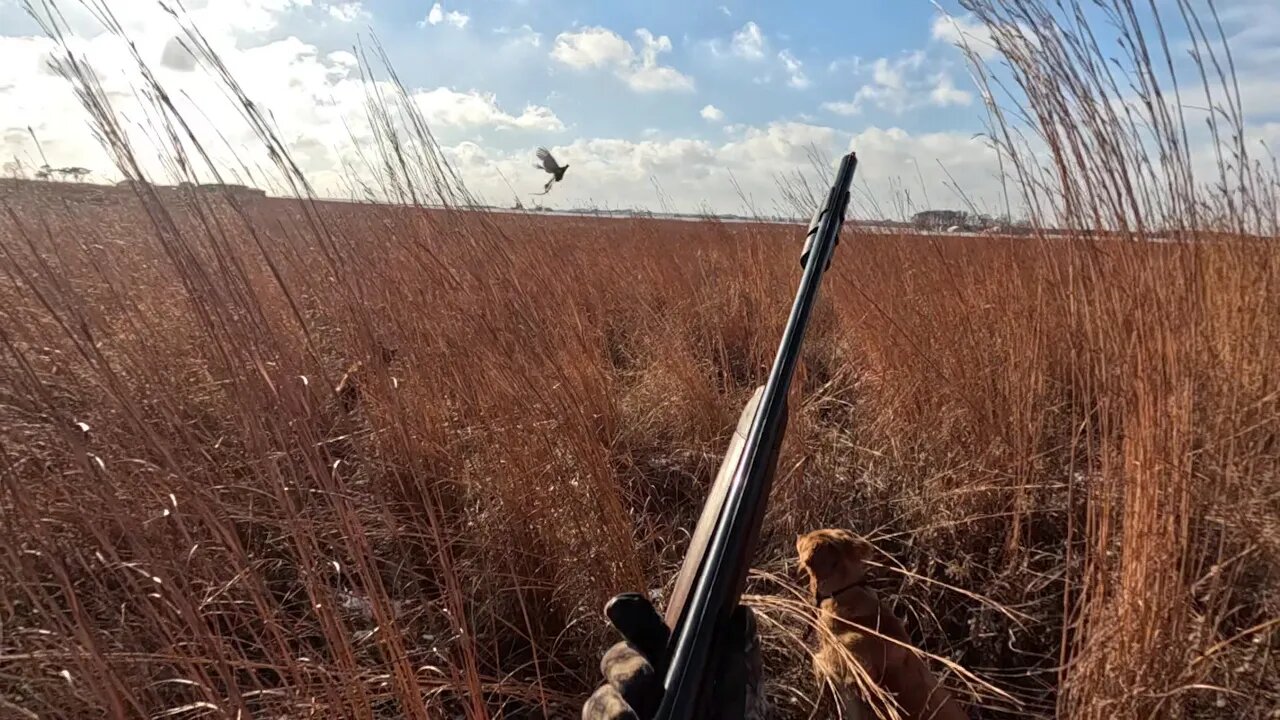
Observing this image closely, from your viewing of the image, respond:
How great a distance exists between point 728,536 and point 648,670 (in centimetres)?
17

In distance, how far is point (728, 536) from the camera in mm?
681

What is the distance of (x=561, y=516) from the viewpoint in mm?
1387

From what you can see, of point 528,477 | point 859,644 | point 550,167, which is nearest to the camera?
point 859,644

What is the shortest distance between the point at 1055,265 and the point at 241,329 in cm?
163

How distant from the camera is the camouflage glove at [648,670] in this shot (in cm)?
54

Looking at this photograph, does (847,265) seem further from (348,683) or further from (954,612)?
(348,683)

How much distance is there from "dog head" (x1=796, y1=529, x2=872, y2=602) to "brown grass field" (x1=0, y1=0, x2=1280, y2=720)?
7.7 inches

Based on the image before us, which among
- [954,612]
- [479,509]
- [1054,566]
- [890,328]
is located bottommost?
[954,612]

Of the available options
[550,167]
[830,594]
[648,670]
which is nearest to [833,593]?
[830,594]

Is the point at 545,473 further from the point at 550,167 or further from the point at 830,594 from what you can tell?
the point at 550,167

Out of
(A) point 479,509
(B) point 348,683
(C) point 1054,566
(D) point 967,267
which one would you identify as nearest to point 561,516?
(A) point 479,509

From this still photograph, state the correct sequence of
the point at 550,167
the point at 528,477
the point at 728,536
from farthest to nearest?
the point at 550,167 < the point at 528,477 < the point at 728,536

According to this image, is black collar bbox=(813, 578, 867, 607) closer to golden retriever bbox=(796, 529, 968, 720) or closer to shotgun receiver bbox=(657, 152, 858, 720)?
golden retriever bbox=(796, 529, 968, 720)

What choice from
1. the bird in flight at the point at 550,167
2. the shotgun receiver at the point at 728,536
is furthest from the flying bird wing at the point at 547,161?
the shotgun receiver at the point at 728,536
